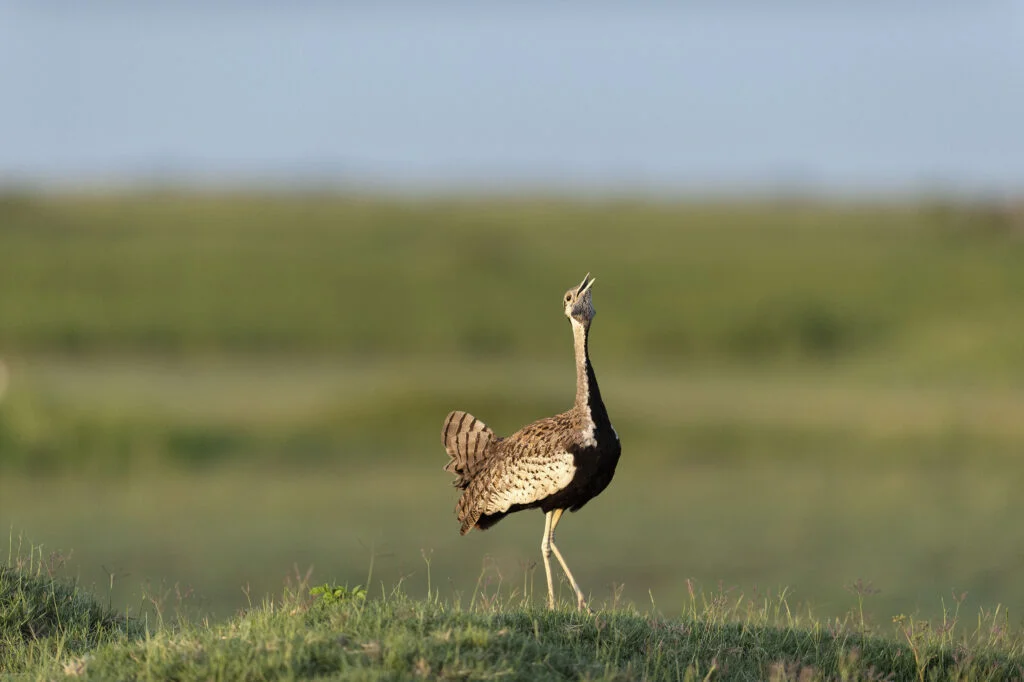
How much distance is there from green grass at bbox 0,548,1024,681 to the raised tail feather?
39.6 inches

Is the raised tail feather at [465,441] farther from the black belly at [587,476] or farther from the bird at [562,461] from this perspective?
the black belly at [587,476]

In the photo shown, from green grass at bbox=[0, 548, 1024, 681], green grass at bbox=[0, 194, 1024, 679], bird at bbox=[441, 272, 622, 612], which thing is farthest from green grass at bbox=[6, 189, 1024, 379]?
bird at bbox=[441, 272, 622, 612]

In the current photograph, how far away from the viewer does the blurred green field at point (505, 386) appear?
56.5ft

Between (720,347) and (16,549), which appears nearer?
(16,549)

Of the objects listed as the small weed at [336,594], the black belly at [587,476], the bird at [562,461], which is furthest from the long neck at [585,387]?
the small weed at [336,594]

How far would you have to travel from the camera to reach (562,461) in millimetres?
8453

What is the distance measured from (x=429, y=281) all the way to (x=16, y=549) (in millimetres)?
39577

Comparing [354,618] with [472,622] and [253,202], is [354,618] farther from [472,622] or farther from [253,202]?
[253,202]

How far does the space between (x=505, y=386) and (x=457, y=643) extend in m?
20.6

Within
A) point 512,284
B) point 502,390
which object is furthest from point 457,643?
point 512,284

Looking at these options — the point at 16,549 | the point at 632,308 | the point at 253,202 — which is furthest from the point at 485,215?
the point at 16,549

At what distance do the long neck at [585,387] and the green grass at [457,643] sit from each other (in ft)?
3.87

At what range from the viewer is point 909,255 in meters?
54.6

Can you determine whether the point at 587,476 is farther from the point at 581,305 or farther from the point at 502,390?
the point at 502,390
